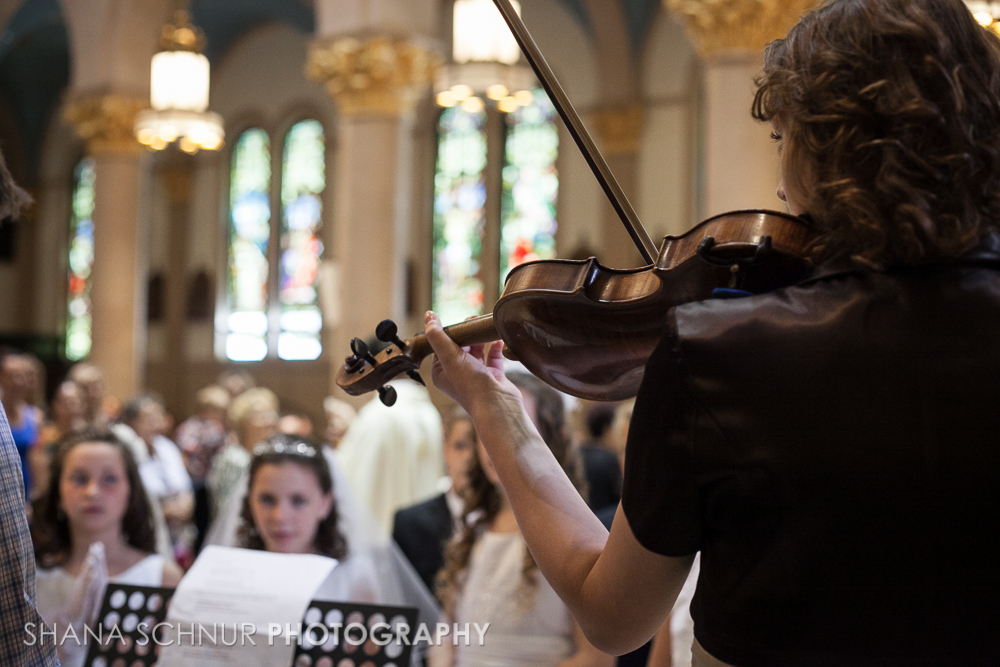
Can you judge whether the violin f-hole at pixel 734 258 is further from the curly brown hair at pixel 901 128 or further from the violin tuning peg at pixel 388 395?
the violin tuning peg at pixel 388 395

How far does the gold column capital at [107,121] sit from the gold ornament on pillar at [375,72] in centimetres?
385

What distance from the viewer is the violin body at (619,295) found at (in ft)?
3.96

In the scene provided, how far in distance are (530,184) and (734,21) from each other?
8.99 meters

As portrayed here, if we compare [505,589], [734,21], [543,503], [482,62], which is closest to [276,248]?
[482,62]

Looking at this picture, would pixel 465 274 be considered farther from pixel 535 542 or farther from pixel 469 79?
pixel 535 542

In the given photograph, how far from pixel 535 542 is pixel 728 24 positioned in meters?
5.33

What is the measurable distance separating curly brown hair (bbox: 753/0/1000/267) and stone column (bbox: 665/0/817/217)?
4.95 metres

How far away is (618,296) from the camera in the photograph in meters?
1.45

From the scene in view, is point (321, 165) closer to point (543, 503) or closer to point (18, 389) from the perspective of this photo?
point (18, 389)

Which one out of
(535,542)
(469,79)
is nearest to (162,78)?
(469,79)

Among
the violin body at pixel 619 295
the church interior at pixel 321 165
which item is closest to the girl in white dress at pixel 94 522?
the violin body at pixel 619 295

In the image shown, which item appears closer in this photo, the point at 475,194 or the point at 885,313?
the point at 885,313

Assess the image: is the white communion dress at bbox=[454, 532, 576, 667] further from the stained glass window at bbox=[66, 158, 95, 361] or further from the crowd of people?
the stained glass window at bbox=[66, 158, 95, 361]

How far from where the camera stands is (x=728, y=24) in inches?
238
